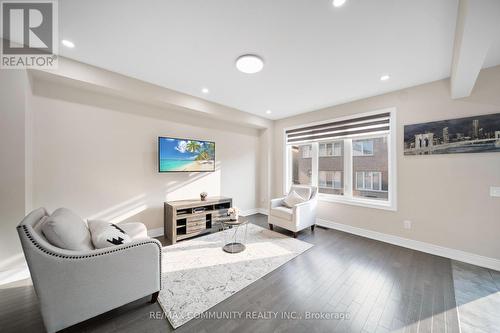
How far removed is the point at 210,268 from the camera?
2.31 meters

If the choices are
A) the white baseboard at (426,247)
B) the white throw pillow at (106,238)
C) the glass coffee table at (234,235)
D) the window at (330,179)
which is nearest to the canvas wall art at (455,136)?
the window at (330,179)

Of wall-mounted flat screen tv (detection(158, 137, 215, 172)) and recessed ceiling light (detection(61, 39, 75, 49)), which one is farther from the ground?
recessed ceiling light (detection(61, 39, 75, 49))

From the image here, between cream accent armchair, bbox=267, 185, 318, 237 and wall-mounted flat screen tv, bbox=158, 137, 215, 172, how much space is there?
1.62 metres

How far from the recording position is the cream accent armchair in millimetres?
3285

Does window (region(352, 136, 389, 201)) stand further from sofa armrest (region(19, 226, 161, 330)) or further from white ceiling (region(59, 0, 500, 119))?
sofa armrest (region(19, 226, 161, 330))

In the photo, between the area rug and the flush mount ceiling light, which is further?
the flush mount ceiling light

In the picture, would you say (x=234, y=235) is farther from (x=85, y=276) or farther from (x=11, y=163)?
(x=11, y=163)

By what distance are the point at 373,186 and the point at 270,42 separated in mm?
3115

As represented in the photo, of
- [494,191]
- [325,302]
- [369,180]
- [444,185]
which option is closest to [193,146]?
[325,302]

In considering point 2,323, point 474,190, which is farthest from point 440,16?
point 2,323

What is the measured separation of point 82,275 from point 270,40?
268cm

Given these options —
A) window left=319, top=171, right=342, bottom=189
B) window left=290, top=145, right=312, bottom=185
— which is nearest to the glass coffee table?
window left=290, top=145, right=312, bottom=185

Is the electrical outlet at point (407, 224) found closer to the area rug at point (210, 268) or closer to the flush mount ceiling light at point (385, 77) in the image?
the area rug at point (210, 268)

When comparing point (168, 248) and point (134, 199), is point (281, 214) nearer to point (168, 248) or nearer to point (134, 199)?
point (168, 248)
